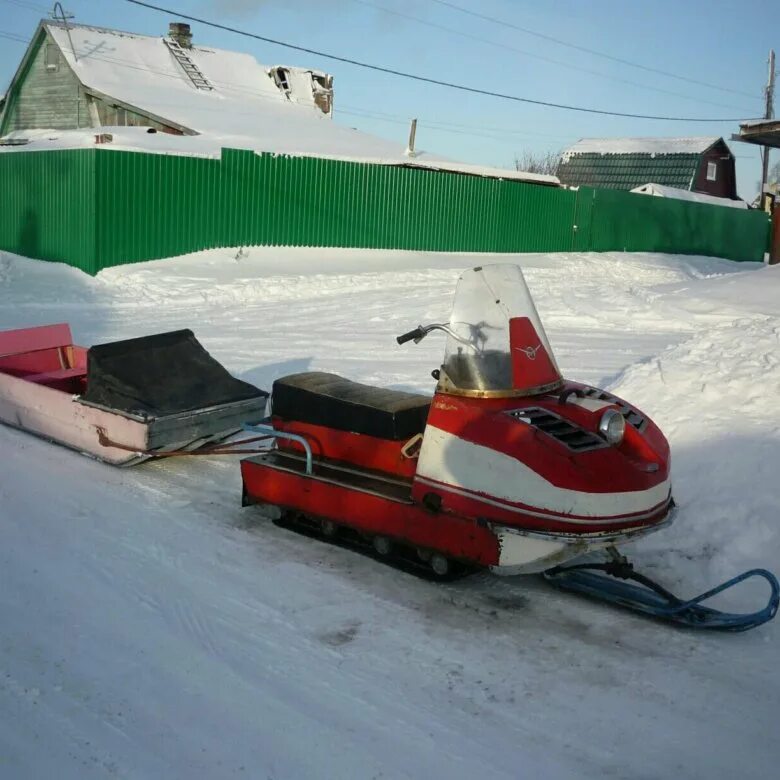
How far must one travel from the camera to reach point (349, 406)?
17.4 feet

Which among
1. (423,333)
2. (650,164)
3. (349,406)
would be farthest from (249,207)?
(650,164)

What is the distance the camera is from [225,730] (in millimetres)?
3373

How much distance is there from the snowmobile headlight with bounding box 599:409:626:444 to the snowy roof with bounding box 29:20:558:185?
49.0ft

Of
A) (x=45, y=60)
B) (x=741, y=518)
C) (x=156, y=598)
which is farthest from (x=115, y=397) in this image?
(x=45, y=60)

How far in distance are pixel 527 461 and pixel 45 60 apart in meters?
31.4

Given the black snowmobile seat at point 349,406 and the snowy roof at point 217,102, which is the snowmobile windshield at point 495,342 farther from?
the snowy roof at point 217,102

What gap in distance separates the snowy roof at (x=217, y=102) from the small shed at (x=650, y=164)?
14266 millimetres

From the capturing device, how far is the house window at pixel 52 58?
29.8m

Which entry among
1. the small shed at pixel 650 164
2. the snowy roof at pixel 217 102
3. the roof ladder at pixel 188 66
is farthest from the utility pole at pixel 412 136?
the small shed at pixel 650 164

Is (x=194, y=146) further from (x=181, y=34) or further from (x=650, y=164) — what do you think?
(x=650, y=164)

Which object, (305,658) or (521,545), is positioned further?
(521,545)

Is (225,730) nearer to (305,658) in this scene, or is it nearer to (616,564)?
(305,658)

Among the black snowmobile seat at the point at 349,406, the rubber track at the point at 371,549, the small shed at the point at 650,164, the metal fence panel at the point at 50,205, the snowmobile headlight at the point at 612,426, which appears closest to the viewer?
the snowmobile headlight at the point at 612,426

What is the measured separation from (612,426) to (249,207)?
15029 millimetres
